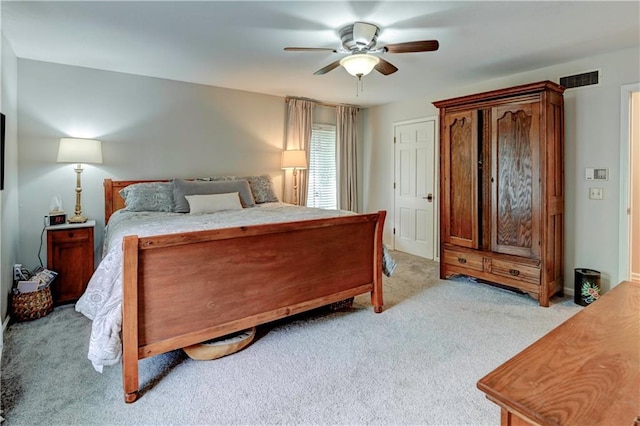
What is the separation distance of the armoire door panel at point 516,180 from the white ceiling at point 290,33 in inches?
24.9

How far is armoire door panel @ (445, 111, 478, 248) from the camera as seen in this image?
3.74m

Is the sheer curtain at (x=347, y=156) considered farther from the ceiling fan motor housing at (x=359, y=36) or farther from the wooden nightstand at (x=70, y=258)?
the wooden nightstand at (x=70, y=258)

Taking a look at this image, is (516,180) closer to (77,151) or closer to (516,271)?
(516,271)

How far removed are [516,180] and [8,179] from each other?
184 inches

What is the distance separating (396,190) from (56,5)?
15.1 ft

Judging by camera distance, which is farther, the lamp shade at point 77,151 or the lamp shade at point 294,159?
the lamp shade at point 294,159

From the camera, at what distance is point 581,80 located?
3.47 m

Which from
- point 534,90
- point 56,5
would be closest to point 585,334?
point 534,90

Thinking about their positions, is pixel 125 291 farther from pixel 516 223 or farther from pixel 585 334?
pixel 516 223

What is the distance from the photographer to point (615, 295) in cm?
135

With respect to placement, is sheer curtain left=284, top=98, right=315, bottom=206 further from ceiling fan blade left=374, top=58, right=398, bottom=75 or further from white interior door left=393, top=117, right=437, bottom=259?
ceiling fan blade left=374, top=58, right=398, bottom=75

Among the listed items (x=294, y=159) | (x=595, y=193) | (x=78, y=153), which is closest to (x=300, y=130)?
(x=294, y=159)

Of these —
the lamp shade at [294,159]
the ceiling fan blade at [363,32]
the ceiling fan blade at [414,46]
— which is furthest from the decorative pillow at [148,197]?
the ceiling fan blade at [414,46]

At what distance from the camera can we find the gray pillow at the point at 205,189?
3684mm
